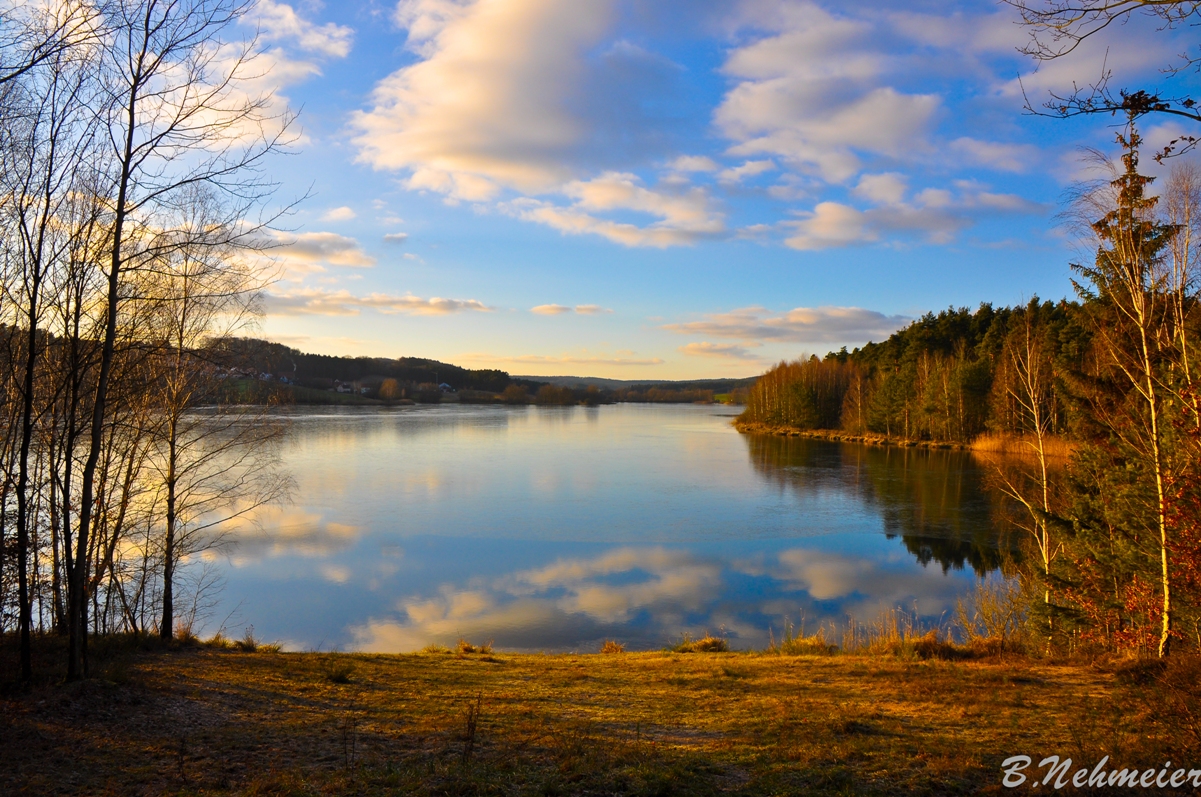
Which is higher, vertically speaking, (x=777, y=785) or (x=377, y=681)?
(x=777, y=785)

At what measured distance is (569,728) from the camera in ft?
18.4

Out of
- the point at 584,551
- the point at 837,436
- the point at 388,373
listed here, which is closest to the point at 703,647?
the point at 584,551

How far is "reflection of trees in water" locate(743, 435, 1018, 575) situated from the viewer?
2052 centimetres

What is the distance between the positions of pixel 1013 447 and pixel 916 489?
15.2 metres

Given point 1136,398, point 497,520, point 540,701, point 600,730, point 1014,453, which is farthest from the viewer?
point 1014,453

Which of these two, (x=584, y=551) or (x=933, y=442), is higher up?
(x=933, y=442)

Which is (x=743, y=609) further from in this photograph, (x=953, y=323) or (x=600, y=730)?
(x=953, y=323)

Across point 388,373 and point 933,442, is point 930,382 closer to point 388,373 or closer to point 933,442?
point 933,442

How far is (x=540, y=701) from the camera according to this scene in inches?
266

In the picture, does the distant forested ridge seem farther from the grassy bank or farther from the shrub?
the shrub

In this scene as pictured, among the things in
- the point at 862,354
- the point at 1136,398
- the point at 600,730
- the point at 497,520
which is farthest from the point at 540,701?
the point at 862,354

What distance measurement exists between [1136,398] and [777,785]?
12.1m

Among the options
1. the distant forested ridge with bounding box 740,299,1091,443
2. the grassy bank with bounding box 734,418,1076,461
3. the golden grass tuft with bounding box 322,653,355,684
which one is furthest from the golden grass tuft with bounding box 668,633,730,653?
the distant forested ridge with bounding box 740,299,1091,443

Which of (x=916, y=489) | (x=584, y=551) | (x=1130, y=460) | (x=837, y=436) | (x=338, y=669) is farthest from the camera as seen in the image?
(x=837, y=436)
